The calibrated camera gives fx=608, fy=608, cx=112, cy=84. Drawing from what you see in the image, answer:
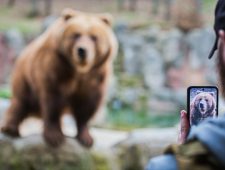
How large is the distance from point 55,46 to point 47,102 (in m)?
0.42

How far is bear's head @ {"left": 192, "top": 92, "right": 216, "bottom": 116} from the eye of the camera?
0.99 m

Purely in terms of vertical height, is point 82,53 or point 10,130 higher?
point 82,53

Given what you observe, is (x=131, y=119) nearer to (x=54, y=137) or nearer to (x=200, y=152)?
(x=54, y=137)

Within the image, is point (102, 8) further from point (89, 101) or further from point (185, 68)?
point (89, 101)

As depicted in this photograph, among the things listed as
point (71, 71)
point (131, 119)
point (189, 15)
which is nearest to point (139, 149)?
point (131, 119)

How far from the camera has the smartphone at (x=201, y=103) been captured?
0.97m

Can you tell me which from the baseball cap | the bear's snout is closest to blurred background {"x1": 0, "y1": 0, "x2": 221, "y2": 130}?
the bear's snout

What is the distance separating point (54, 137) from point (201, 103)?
11.8ft

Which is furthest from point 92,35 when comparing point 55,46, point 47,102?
point 47,102

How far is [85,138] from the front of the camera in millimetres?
4688

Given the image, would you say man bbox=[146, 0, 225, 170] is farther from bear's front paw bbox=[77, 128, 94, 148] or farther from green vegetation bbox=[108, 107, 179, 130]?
green vegetation bbox=[108, 107, 179, 130]

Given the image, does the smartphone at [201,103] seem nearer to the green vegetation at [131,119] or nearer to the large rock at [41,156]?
the large rock at [41,156]

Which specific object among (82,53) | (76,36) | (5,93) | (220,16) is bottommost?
(5,93)

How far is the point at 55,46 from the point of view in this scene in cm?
445
